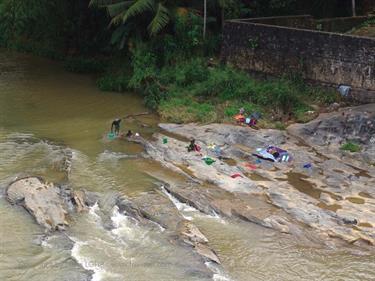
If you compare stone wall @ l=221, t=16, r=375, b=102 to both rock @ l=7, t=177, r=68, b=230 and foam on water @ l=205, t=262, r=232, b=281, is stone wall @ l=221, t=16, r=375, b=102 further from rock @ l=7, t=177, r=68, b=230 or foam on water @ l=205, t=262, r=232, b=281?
rock @ l=7, t=177, r=68, b=230

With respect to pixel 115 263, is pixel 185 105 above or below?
above

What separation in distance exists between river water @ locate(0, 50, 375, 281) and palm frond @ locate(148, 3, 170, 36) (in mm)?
4280

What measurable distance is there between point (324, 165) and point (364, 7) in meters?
9.97

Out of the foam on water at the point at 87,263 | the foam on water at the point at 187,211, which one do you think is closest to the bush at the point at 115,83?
the foam on water at the point at 187,211

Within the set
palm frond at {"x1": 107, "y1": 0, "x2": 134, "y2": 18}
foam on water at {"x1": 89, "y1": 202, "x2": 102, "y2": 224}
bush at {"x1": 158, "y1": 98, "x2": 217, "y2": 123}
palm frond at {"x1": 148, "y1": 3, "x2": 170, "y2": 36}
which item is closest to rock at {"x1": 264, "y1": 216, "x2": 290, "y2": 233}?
foam on water at {"x1": 89, "y1": 202, "x2": 102, "y2": 224}

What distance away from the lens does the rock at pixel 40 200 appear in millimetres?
9625

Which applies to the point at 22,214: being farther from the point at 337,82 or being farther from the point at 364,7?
the point at 364,7

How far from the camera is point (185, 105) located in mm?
15859

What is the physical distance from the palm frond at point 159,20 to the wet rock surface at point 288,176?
376 centimetres

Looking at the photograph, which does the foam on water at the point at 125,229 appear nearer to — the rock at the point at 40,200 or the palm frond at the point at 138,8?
the rock at the point at 40,200

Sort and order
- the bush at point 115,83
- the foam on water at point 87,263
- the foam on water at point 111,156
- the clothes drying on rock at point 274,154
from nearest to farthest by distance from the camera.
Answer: the foam on water at point 87,263
the clothes drying on rock at point 274,154
the foam on water at point 111,156
the bush at point 115,83

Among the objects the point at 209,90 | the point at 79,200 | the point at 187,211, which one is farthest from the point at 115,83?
the point at 187,211

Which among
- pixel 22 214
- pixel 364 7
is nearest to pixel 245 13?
pixel 364 7

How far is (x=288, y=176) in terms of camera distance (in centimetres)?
1172
